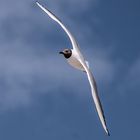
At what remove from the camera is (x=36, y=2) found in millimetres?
14016

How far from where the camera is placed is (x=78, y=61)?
1188 cm

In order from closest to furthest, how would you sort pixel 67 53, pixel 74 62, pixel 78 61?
pixel 78 61 → pixel 74 62 → pixel 67 53

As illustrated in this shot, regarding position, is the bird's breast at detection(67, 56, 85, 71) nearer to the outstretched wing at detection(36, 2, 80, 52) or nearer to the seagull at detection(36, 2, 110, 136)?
the seagull at detection(36, 2, 110, 136)

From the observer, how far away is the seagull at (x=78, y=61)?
9.79 m

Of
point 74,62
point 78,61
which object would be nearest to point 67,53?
point 74,62

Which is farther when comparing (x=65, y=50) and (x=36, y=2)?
(x=36, y=2)

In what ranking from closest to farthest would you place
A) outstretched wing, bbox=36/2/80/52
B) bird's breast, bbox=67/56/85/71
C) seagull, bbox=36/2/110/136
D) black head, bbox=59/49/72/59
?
1. seagull, bbox=36/2/110/136
2. bird's breast, bbox=67/56/85/71
3. black head, bbox=59/49/72/59
4. outstretched wing, bbox=36/2/80/52

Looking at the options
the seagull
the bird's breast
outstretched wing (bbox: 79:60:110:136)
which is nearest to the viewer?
outstretched wing (bbox: 79:60:110:136)

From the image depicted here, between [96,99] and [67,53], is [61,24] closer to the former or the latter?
[67,53]

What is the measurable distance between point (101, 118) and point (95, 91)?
33.9 inches

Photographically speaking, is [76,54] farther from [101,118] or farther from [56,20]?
[101,118]

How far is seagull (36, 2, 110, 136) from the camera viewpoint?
979 centimetres

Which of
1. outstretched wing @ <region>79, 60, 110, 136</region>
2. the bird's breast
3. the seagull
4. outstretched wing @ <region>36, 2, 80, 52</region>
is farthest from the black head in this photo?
outstretched wing @ <region>79, 60, 110, 136</region>

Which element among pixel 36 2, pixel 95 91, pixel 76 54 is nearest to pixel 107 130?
pixel 95 91
